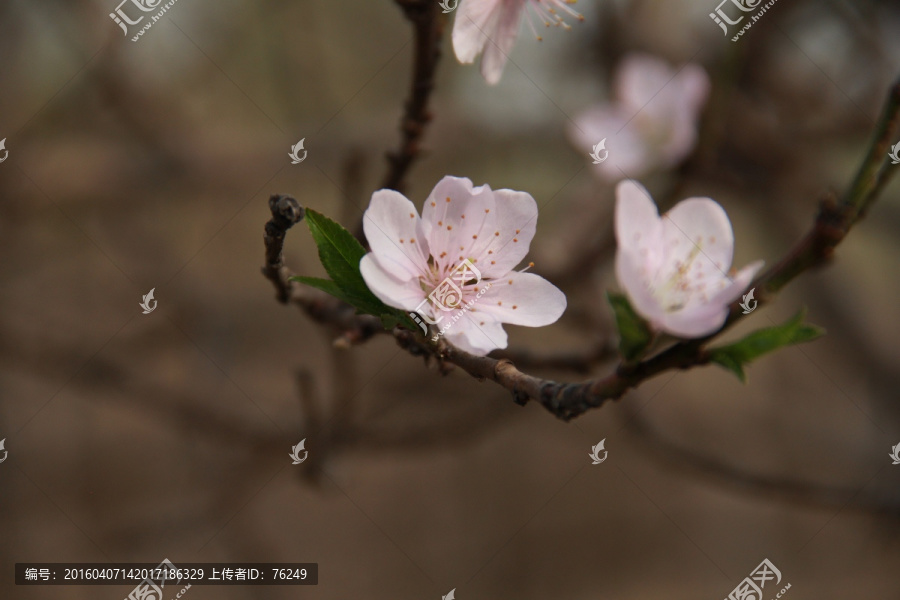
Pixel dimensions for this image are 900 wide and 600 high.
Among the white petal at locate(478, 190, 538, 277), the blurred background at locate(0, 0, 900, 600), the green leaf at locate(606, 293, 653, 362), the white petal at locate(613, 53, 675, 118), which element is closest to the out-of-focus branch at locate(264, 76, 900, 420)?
the green leaf at locate(606, 293, 653, 362)

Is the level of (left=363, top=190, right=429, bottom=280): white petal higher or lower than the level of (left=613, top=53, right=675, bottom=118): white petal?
lower

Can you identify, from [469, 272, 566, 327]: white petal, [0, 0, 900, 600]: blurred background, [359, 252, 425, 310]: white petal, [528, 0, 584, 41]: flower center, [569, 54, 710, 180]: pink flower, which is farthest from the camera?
[569, 54, 710, 180]: pink flower

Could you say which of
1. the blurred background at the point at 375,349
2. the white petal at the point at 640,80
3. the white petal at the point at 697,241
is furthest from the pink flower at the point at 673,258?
the white petal at the point at 640,80

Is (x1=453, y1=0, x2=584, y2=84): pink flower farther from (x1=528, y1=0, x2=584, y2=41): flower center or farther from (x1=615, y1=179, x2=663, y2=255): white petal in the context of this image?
(x1=615, y1=179, x2=663, y2=255): white petal

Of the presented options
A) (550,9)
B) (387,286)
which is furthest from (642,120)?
(387,286)

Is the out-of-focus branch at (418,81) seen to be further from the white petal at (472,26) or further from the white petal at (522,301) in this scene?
the white petal at (522,301)

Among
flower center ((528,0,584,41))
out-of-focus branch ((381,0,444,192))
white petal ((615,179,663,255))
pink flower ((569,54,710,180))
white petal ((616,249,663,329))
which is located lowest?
white petal ((616,249,663,329))

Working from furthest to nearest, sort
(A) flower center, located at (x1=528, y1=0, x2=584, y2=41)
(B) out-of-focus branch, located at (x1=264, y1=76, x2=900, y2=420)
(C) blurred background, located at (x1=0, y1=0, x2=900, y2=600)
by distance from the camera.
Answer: (C) blurred background, located at (x1=0, y1=0, x2=900, y2=600)
(A) flower center, located at (x1=528, y1=0, x2=584, y2=41)
(B) out-of-focus branch, located at (x1=264, y1=76, x2=900, y2=420)
